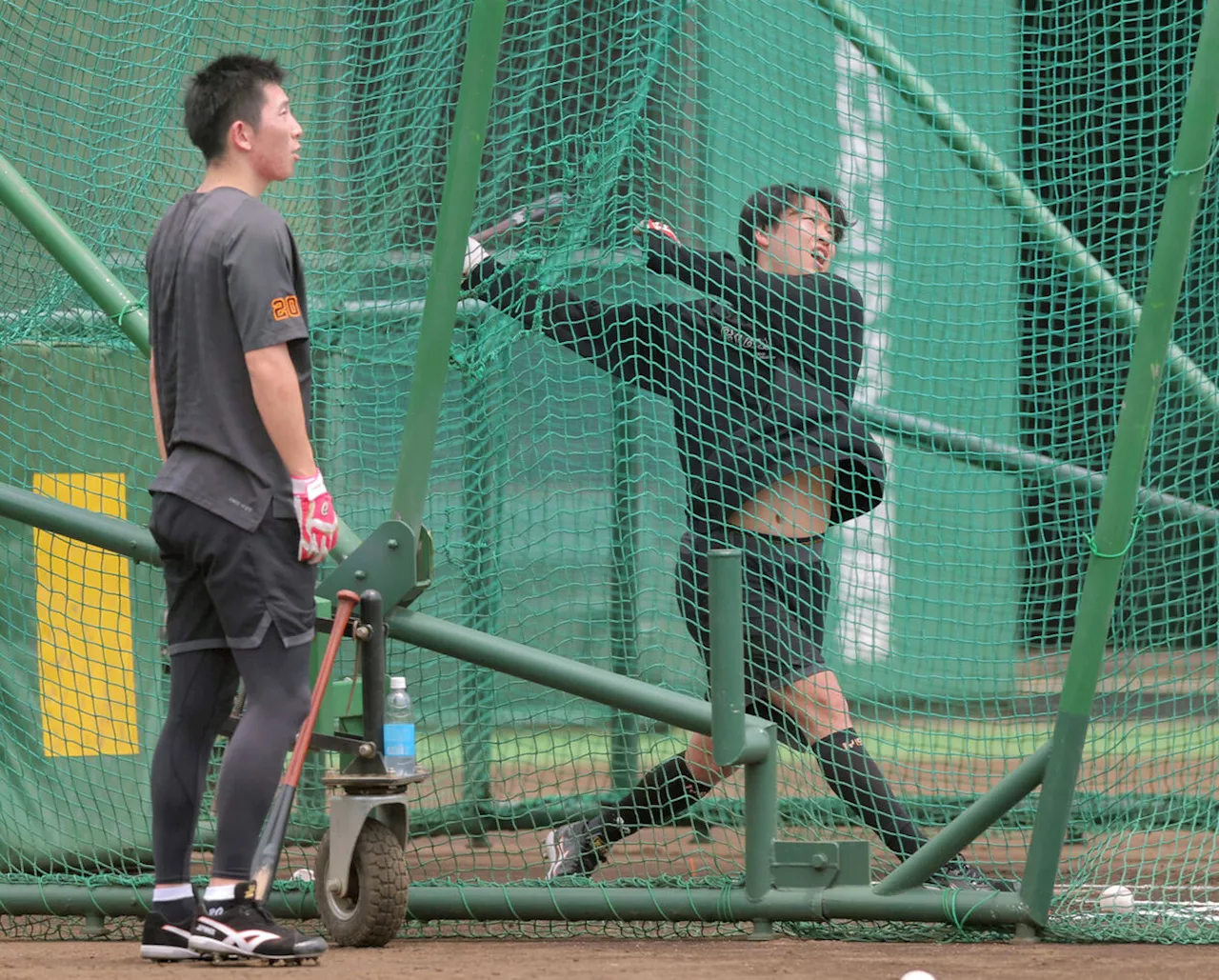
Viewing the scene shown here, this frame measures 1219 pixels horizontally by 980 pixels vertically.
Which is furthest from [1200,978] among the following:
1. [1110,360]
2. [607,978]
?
[1110,360]

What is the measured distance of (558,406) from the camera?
19.8 ft

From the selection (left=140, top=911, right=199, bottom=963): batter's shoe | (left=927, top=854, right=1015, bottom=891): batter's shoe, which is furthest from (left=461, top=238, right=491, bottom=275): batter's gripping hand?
(left=927, top=854, right=1015, bottom=891): batter's shoe

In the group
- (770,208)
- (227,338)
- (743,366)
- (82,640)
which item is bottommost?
(82,640)

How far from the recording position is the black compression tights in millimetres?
3660

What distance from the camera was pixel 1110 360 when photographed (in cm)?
665

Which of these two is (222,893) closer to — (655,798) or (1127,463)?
(655,798)

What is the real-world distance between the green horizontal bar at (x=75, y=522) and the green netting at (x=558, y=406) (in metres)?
0.77

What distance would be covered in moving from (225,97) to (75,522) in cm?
125

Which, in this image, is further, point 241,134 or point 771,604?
point 771,604

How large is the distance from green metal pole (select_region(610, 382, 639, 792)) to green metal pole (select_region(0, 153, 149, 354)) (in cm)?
177

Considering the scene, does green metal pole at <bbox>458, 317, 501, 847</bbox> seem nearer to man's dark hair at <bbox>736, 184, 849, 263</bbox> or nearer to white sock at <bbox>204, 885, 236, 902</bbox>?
man's dark hair at <bbox>736, 184, 849, 263</bbox>

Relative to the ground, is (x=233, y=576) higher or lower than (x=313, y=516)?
lower

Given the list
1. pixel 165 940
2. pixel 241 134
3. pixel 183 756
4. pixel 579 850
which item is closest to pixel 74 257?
pixel 241 134

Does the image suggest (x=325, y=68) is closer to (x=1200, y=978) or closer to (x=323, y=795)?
(x=323, y=795)
